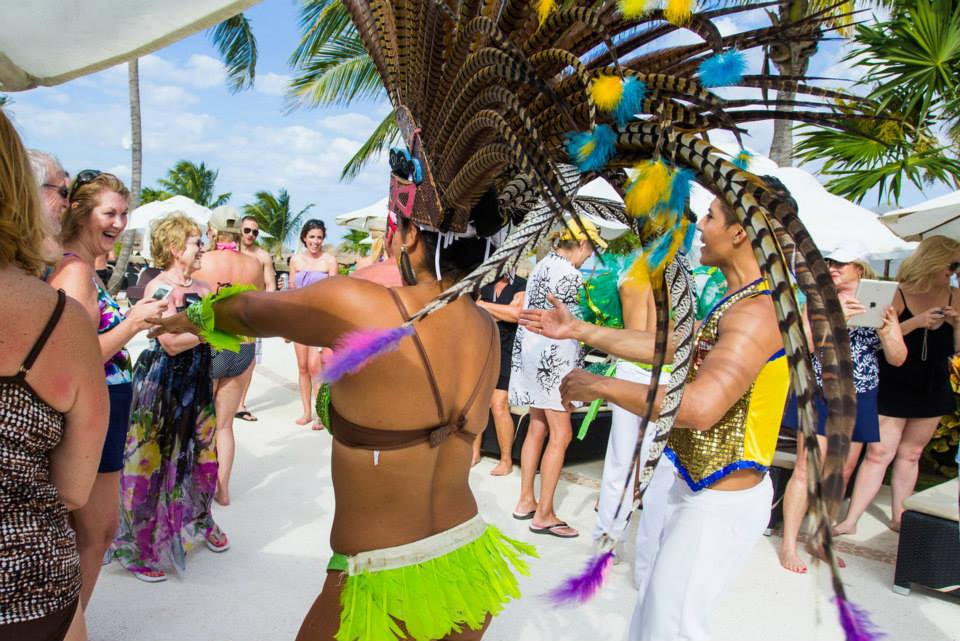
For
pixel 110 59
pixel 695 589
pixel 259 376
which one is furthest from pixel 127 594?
pixel 259 376

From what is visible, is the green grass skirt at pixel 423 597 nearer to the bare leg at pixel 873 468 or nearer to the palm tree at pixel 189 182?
the bare leg at pixel 873 468

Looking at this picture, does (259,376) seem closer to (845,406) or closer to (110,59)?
(110,59)

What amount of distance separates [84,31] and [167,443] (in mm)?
2199

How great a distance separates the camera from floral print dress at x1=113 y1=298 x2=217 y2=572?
3488 millimetres

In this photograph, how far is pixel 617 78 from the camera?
1169 mm

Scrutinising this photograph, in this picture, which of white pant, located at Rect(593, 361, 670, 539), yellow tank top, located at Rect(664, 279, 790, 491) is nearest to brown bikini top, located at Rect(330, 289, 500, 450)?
yellow tank top, located at Rect(664, 279, 790, 491)

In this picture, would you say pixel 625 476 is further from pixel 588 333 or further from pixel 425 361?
pixel 425 361

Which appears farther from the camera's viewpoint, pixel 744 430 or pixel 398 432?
pixel 744 430

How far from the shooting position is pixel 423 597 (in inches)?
65.6

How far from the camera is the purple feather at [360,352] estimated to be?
50.4 inches

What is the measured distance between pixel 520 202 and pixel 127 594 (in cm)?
303

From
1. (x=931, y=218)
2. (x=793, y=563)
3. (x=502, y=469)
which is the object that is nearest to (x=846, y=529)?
(x=793, y=563)

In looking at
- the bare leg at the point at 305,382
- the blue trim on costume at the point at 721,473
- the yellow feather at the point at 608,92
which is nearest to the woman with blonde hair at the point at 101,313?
the yellow feather at the point at 608,92

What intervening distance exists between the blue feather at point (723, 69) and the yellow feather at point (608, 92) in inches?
7.8
